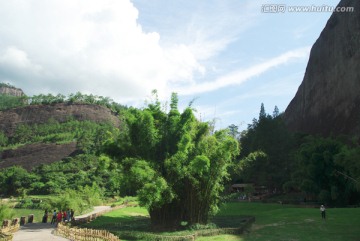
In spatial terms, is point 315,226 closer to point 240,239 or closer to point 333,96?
point 240,239

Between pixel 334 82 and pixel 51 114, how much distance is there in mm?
96269

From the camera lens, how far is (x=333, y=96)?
67.0m

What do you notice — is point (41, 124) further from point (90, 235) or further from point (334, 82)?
point (90, 235)

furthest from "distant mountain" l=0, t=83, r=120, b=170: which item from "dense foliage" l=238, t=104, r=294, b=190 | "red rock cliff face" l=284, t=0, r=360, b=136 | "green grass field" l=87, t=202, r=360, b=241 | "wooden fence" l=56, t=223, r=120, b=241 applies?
"wooden fence" l=56, t=223, r=120, b=241

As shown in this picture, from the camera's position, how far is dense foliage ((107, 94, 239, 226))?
22.6 m

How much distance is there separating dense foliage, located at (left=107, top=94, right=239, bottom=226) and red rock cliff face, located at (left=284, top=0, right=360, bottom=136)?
39.7 meters

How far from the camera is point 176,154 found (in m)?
22.0

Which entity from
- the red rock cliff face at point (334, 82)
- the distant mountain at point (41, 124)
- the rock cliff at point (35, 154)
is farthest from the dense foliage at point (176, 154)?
the rock cliff at point (35, 154)

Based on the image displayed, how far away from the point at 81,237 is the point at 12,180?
67474 millimetres

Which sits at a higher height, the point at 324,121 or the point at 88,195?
the point at 324,121

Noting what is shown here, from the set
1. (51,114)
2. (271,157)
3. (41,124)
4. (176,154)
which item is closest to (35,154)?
(41,124)

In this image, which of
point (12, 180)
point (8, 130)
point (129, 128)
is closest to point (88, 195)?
point (129, 128)

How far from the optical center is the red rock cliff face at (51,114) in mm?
123438

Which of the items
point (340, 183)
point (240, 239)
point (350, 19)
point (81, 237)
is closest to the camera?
point (81, 237)
